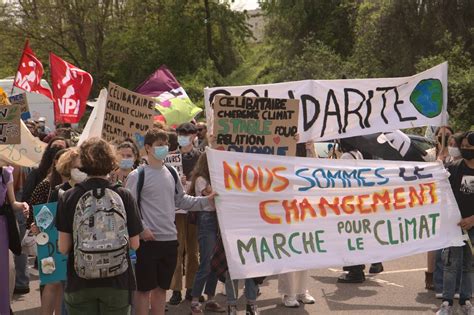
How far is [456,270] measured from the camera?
743cm

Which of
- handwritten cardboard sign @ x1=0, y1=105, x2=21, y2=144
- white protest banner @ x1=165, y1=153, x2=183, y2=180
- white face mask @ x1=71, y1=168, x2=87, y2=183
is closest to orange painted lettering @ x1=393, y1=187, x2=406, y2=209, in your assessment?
white protest banner @ x1=165, y1=153, x2=183, y2=180

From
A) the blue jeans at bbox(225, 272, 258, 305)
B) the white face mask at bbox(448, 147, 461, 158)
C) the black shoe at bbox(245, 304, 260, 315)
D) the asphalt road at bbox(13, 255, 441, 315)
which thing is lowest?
the asphalt road at bbox(13, 255, 441, 315)

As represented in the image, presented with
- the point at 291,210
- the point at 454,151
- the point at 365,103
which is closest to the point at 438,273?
the point at 454,151

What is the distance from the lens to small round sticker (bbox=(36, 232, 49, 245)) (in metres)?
6.18

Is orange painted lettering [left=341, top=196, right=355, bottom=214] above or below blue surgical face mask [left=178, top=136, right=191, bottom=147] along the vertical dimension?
below

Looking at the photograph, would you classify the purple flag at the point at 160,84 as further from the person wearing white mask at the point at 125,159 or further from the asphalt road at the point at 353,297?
the person wearing white mask at the point at 125,159

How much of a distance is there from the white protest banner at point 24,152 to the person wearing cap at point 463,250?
13.5 ft

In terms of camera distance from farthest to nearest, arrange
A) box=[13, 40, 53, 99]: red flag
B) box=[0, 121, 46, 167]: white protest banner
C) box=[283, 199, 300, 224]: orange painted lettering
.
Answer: box=[13, 40, 53, 99]: red flag
box=[0, 121, 46, 167]: white protest banner
box=[283, 199, 300, 224]: orange painted lettering

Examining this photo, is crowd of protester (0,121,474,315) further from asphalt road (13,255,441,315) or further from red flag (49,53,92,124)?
red flag (49,53,92,124)

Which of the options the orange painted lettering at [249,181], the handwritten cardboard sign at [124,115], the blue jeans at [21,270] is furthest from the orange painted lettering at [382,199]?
the blue jeans at [21,270]

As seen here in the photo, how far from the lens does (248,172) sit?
22.2 feet

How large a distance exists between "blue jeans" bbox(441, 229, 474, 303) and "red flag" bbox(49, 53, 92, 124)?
6217mm

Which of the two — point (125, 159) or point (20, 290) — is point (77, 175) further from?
point (20, 290)

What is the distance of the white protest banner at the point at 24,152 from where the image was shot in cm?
758
